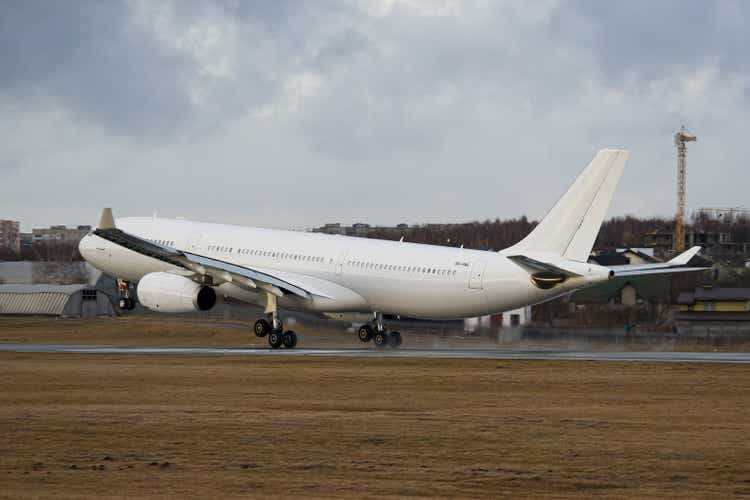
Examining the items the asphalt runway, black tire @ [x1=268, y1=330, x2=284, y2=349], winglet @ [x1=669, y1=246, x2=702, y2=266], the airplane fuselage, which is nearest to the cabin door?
the airplane fuselage

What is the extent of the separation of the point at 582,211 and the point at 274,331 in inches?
553

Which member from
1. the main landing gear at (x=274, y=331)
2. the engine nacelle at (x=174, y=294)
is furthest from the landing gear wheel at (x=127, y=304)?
the main landing gear at (x=274, y=331)

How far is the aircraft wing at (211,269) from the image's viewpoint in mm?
51366

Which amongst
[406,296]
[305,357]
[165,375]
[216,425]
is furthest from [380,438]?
[406,296]

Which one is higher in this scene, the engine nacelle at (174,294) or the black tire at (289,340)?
the engine nacelle at (174,294)

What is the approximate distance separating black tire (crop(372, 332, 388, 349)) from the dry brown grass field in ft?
56.6

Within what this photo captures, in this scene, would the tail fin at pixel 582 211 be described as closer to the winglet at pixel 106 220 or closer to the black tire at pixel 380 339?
the black tire at pixel 380 339

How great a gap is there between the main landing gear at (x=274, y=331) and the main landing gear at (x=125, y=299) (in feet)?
28.9

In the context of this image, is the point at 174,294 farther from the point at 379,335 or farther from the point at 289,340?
the point at 379,335

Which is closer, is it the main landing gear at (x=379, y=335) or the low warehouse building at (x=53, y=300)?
the main landing gear at (x=379, y=335)

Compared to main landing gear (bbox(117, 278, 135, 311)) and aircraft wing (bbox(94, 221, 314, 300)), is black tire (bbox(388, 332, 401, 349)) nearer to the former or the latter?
aircraft wing (bbox(94, 221, 314, 300))

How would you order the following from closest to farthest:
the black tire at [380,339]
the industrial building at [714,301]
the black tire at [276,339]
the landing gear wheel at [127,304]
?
the black tire at [276,339] → the black tire at [380,339] → the landing gear wheel at [127,304] → the industrial building at [714,301]

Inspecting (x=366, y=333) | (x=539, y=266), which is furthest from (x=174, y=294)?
(x=539, y=266)

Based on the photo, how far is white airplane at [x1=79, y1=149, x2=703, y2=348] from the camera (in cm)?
4688
